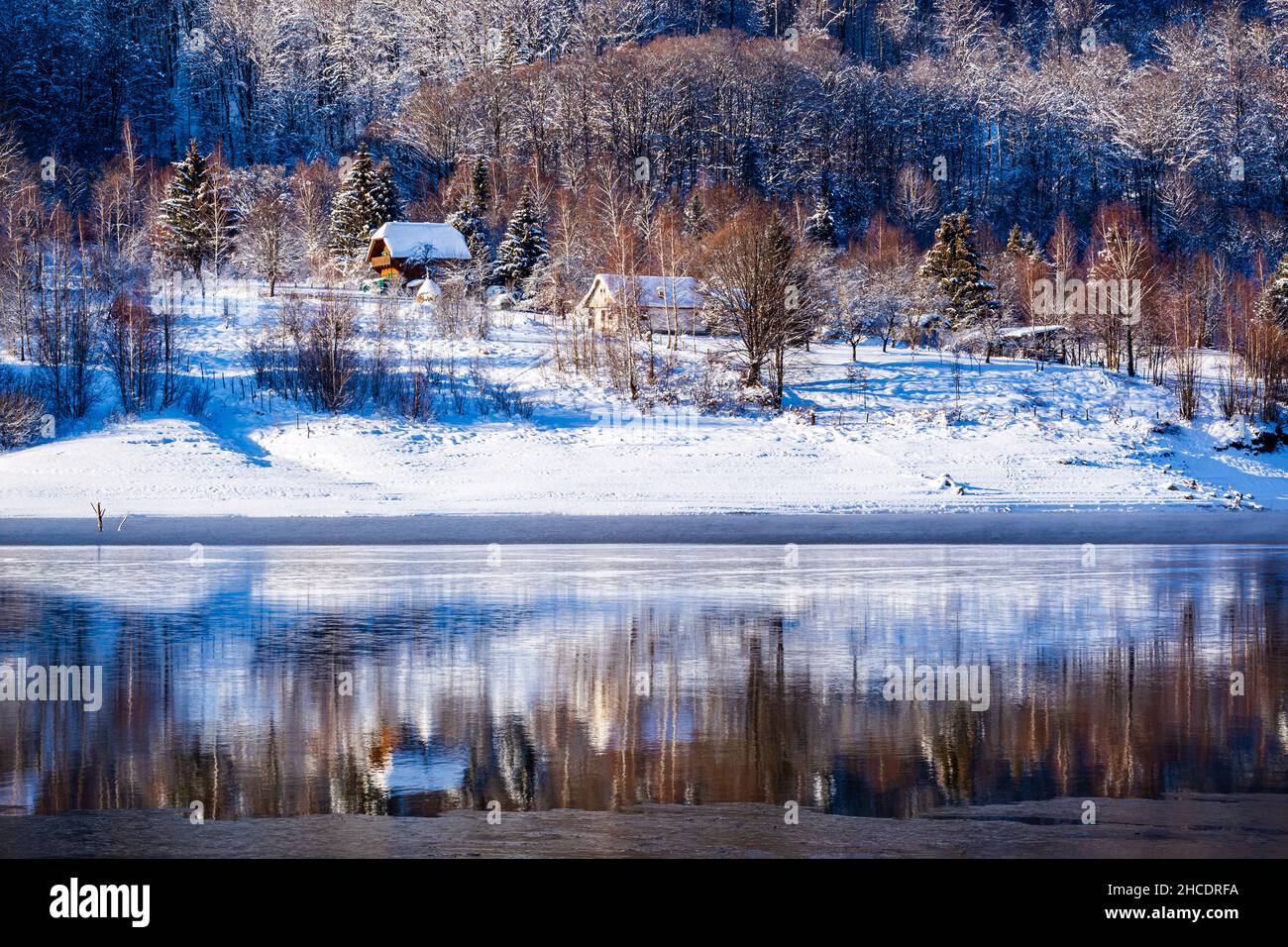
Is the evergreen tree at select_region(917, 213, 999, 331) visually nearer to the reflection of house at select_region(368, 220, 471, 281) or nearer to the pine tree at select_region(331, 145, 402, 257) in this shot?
the reflection of house at select_region(368, 220, 471, 281)

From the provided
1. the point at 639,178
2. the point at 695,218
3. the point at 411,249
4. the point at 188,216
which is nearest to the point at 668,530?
the point at 411,249

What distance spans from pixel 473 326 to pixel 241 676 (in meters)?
55.3

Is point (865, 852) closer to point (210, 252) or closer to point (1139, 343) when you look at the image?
point (1139, 343)

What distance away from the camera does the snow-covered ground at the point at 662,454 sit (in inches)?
1614

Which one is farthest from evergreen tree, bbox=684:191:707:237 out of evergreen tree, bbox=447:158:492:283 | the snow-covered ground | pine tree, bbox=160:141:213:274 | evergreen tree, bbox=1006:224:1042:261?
the snow-covered ground

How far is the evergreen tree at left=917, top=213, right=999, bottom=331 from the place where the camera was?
78812 mm

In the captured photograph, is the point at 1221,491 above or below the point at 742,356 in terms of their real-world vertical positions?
below

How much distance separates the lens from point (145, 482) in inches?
1658

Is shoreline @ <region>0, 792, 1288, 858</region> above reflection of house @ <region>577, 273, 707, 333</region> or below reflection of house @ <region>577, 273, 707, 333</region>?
below

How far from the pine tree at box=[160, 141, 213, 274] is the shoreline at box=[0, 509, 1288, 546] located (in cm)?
5371

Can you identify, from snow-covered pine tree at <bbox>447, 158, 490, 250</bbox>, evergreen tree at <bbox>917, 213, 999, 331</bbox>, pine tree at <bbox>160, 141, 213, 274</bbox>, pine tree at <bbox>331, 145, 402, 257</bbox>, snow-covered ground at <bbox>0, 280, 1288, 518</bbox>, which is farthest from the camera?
snow-covered pine tree at <bbox>447, 158, 490, 250</bbox>

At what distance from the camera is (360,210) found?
94.7 m
